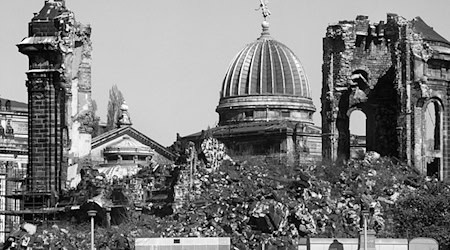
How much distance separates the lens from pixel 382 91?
236 feet

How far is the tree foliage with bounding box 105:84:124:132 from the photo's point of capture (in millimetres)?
119625

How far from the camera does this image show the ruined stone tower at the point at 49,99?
71500 mm

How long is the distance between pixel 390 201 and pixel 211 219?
253 inches

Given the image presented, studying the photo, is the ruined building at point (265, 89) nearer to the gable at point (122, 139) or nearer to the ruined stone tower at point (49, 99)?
the gable at point (122, 139)

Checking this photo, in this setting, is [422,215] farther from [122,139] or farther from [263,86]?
[122,139]

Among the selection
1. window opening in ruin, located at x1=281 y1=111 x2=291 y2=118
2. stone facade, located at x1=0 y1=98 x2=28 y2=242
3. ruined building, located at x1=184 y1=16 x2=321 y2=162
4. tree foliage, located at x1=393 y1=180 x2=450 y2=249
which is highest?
ruined building, located at x1=184 y1=16 x2=321 y2=162

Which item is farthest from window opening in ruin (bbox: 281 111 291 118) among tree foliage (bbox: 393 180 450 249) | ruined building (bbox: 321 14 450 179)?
tree foliage (bbox: 393 180 450 249)

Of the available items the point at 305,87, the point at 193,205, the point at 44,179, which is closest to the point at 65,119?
the point at 44,179

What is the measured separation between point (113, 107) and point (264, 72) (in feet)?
46.8

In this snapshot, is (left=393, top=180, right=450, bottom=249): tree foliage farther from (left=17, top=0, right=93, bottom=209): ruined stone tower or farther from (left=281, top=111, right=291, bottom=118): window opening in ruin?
(left=281, top=111, right=291, bottom=118): window opening in ruin

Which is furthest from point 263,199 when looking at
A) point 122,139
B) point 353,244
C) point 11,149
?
point 122,139

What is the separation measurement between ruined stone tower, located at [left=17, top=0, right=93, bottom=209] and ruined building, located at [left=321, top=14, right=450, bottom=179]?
9.30 m

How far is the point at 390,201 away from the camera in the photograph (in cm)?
6619

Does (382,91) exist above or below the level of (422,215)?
above
